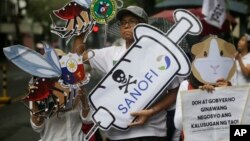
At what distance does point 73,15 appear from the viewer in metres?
3.33

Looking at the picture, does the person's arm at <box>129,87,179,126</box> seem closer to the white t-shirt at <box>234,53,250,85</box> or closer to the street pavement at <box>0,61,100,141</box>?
the white t-shirt at <box>234,53,250,85</box>

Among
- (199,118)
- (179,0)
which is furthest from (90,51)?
(179,0)

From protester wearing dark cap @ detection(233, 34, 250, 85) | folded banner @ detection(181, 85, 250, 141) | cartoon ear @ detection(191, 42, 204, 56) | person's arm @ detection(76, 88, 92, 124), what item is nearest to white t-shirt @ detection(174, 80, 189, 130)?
folded banner @ detection(181, 85, 250, 141)

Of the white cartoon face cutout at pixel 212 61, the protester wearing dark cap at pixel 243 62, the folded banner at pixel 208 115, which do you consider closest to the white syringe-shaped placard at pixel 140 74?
the white cartoon face cutout at pixel 212 61

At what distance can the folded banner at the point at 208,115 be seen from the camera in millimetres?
3057

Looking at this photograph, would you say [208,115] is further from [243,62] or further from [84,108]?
[243,62]

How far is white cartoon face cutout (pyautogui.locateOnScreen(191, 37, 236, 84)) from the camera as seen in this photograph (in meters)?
3.07

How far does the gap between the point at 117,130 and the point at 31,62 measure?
0.69m

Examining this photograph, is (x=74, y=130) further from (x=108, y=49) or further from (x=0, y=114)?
(x=0, y=114)

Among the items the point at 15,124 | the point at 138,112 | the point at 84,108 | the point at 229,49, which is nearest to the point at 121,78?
the point at 138,112

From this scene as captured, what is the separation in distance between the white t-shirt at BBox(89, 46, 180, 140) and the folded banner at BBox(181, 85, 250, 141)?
236 millimetres

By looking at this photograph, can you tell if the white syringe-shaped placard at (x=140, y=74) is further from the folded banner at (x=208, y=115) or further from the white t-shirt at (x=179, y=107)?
the folded banner at (x=208, y=115)

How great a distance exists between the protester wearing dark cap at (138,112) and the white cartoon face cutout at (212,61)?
23 centimetres

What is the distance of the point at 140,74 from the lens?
3219 millimetres
